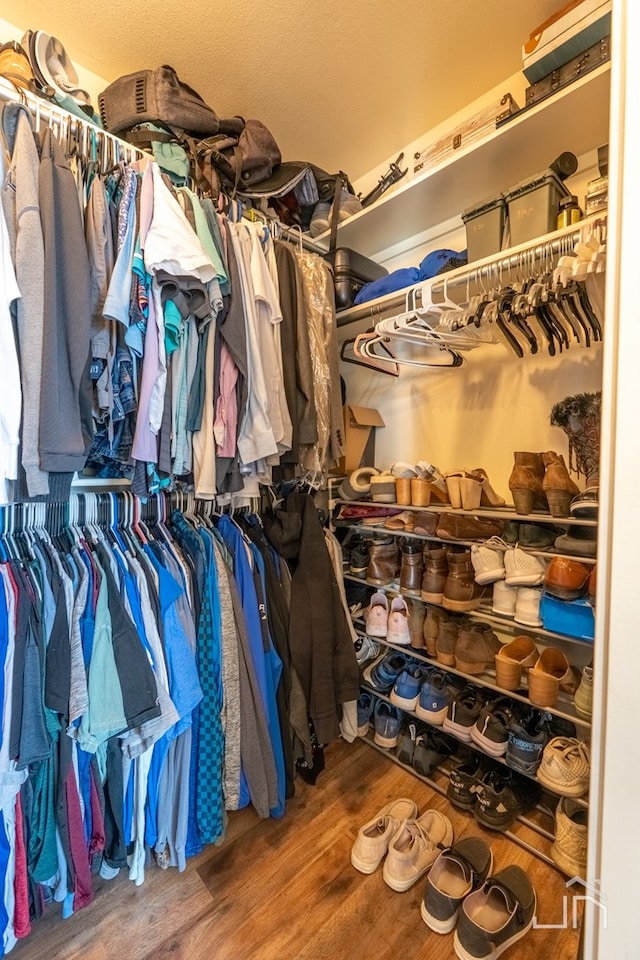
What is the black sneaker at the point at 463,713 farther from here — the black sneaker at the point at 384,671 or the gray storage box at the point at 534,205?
the gray storage box at the point at 534,205

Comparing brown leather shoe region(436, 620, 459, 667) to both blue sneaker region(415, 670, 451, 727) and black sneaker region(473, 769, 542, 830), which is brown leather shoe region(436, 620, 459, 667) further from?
black sneaker region(473, 769, 542, 830)

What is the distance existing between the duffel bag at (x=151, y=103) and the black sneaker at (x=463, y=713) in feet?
7.01

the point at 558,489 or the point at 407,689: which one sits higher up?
the point at 558,489

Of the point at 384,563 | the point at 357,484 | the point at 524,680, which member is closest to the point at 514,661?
the point at 524,680

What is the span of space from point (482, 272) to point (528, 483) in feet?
2.17

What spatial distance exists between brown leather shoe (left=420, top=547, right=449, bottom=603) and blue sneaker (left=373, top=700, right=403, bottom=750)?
0.58 metres

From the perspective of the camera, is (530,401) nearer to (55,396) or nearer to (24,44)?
(55,396)

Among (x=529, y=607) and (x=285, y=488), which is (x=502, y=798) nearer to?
(x=529, y=607)

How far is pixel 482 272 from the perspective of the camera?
1196 mm

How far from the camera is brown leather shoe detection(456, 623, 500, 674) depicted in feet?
4.27

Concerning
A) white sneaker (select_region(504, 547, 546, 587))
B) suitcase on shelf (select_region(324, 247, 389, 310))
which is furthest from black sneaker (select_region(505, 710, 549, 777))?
suitcase on shelf (select_region(324, 247, 389, 310))

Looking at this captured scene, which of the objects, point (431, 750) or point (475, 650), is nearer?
point (475, 650)

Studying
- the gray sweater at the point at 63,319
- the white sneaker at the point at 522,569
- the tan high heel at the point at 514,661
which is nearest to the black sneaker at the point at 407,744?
the tan high heel at the point at 514,661

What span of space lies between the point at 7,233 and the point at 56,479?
1.70ft
